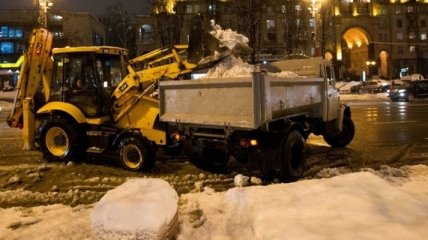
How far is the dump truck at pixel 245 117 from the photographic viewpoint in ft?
28.9

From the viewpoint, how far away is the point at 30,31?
7650 cm

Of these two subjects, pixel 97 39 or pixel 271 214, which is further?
pixel 97 39

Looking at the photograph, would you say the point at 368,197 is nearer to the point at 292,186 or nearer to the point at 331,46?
the point at 292,186

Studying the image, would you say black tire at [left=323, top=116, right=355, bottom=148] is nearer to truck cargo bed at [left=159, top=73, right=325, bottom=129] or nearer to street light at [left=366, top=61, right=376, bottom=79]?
truck cargo bed at [left=159, top=73, right=325, bottom=129]

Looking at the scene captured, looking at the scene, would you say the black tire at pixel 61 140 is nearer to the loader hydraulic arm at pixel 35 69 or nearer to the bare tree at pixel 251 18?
the loader hydraulic arm at pixel 35 69

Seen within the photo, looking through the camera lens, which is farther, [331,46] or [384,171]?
[331,46]

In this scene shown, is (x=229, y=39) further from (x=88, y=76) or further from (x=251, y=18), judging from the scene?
(x=251, y=18)

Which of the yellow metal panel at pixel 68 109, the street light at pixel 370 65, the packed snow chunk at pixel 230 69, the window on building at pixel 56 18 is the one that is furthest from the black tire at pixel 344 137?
the street light at pixel 370 65

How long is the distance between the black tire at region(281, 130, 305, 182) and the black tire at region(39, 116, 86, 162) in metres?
5.12

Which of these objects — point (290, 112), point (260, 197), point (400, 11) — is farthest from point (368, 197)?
point (400, 11)

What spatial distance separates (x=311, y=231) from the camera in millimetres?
4957

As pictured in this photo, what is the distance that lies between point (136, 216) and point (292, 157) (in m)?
5.00

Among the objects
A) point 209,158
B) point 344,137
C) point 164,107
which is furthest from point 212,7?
point 164,107

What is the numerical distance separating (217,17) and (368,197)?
65652 millimetres
